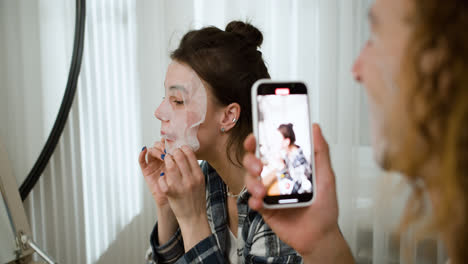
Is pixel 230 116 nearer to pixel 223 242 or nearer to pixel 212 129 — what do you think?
pixel 212 129

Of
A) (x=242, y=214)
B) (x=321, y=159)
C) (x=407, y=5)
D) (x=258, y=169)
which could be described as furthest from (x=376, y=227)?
(x=407, y=5)

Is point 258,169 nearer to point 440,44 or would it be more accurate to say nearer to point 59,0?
point 440,44

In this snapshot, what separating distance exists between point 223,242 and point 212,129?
0.32m

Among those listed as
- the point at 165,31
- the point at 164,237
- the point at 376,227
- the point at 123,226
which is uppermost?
the point at 165,31

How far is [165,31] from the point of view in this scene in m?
1.54

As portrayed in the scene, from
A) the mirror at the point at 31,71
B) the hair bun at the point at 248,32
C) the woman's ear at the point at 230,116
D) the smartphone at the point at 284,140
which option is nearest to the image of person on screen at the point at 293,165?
the smartphone at the point at 284,140

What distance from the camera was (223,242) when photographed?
0.95 m

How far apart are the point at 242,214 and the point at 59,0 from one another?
1347 mm

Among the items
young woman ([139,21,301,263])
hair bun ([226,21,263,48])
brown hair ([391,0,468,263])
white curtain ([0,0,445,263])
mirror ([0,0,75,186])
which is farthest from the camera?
mirror ([0,0,75,186])

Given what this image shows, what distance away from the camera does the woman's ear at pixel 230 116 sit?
97 centimetres

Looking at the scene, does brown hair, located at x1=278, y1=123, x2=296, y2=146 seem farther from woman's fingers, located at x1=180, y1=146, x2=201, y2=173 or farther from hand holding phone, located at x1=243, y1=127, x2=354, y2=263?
woman's fingers, located at x1=180, y1=146, x2=201, y2=173

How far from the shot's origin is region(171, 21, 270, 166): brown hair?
958 mm

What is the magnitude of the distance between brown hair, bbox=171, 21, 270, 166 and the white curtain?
1.27ft

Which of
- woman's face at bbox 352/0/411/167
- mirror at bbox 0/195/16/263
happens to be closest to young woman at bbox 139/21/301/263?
mirror at bbox 0/195/16/263
